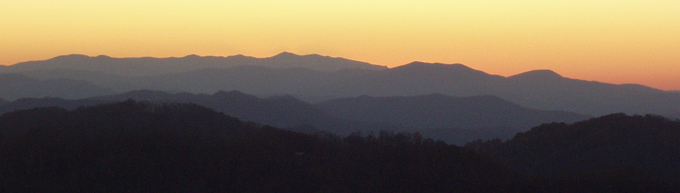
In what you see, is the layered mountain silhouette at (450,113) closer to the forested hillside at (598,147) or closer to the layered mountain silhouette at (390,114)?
the layered mountain silhouette at (390,114)

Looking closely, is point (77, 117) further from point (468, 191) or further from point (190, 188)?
point (468, 191)

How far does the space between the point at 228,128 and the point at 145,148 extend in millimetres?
6954

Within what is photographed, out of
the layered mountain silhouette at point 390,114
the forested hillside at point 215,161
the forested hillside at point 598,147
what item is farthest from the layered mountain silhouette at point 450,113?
the forested hillside at point 215,161

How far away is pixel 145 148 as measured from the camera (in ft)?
73.9

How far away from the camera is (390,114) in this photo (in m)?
190

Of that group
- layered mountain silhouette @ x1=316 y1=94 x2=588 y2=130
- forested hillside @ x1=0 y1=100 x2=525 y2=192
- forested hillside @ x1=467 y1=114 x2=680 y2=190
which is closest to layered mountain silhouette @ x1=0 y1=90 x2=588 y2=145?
layered mountain silhouette @ x1=316 y1=94 x2=588 y2=130

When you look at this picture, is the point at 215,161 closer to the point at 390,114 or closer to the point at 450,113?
the point at 390,114

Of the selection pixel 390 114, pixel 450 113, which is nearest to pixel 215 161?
pixel 390 114

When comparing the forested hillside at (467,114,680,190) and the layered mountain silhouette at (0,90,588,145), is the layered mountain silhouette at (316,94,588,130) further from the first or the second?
the forested hillside at (467,114,680,190)

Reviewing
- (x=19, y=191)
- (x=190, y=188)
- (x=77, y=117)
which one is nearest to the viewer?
(x=19, y=191)

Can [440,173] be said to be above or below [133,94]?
below

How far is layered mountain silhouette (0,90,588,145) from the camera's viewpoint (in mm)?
135250

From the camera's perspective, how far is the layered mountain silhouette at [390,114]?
5325 inches

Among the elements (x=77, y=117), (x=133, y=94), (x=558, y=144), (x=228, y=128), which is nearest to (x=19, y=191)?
(x=77, y=117)
